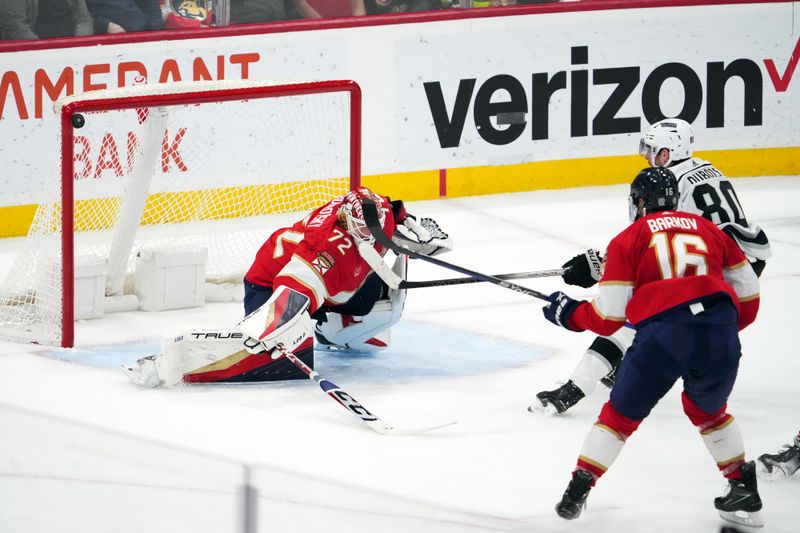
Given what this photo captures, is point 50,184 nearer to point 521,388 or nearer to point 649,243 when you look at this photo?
point 521,388

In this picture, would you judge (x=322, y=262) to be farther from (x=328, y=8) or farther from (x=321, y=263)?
(x=328, y=8)

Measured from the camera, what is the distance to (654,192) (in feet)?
12.5

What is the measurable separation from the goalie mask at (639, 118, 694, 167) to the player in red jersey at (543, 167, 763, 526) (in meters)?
1.12

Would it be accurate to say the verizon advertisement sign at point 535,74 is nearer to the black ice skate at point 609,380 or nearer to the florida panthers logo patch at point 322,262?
the florida panthers logo patch at point 322,262

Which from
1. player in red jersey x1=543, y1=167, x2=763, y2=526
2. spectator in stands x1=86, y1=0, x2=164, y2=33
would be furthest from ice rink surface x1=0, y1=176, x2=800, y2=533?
spectator in stands x1=86, y1=0, x2=164, y2=33

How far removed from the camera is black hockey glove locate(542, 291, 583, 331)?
3.92 metres

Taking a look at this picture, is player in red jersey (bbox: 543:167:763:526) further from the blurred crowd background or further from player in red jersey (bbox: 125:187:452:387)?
the blurred crowd background

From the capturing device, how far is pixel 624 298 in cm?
372

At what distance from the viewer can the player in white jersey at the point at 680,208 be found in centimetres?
458

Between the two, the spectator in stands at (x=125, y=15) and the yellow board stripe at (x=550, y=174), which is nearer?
the spectator in stands at (x=125, y=15)

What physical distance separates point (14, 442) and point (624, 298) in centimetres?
160

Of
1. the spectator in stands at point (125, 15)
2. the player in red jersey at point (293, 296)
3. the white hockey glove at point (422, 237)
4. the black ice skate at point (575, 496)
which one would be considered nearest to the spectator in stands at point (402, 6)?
the spectator in stands at point (125, 15)

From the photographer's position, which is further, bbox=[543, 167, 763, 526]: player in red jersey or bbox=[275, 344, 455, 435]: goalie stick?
bbox=[275, 344, 455, 435]: goalie stick

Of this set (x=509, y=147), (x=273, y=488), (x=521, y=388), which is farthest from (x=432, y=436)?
(x=509, y=147)
